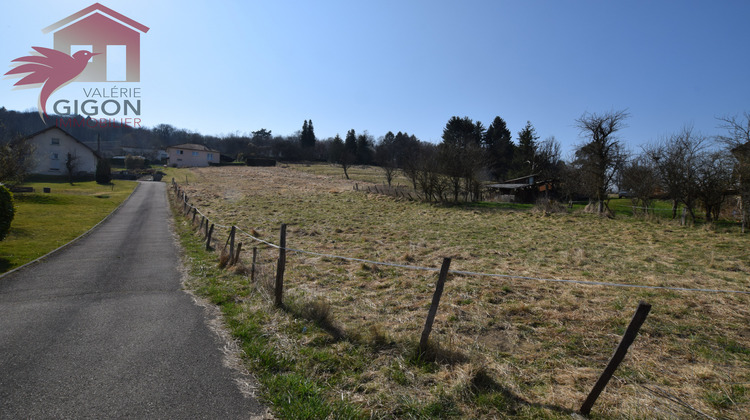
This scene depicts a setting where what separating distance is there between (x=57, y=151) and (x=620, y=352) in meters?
74.5

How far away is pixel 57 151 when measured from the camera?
54875 millimetres

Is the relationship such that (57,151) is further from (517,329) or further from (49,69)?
(517,329)

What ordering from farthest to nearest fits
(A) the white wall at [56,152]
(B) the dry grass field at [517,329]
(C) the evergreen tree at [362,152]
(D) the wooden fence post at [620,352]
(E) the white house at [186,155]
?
(C) the evergreen tree at [362,152] → (E) the white house at [186,155] → (A) the white wall at [56,152] → (B) the dry grass field at [517,329] → (D) the wooden fence post at [620,352]

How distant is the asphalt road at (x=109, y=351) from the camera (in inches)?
146

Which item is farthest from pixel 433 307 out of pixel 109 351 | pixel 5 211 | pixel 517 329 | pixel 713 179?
pixel 713 179

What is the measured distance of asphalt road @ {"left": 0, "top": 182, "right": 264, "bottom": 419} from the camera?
12.2 ft

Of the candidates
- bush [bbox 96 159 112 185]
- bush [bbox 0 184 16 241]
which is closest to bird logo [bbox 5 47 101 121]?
bush [bbox 0 184 16 241]

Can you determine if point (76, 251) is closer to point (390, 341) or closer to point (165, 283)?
point (165, 283)

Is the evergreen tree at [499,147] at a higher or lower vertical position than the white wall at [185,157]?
higher

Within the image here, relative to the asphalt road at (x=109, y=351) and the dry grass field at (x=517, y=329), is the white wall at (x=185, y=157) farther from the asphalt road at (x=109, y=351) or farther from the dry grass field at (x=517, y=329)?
the asphalt road at (x=109, y=351)

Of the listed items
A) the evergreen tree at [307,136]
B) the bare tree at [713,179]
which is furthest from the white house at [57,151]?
the bare tree at [713,179]

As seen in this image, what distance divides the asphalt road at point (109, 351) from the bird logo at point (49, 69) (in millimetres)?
27245

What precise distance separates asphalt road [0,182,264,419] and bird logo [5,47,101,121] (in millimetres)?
27245

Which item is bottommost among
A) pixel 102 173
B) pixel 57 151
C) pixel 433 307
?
pixel 433 307
